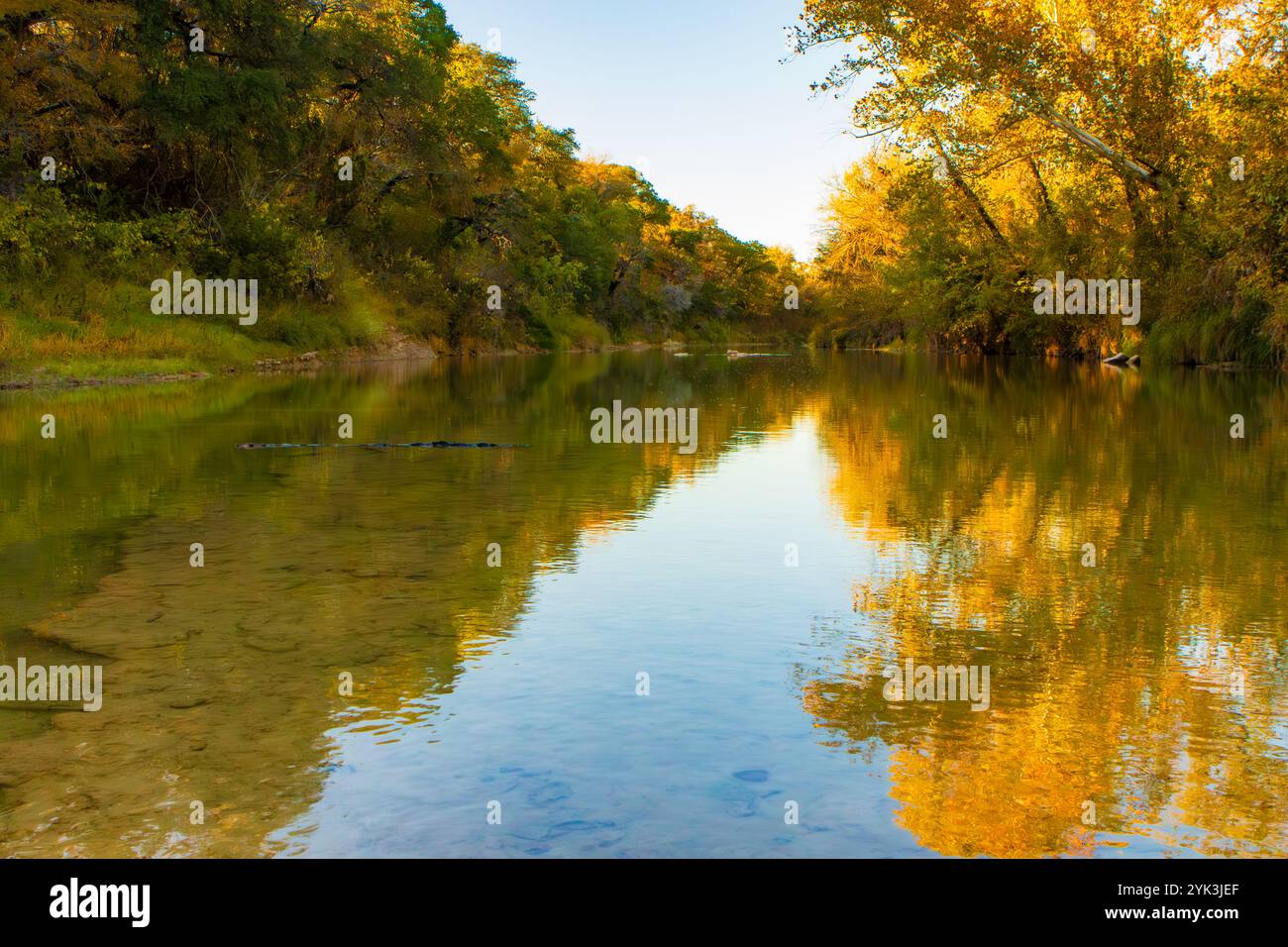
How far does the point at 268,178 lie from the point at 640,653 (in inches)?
1558

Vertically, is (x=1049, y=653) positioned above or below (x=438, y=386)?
below

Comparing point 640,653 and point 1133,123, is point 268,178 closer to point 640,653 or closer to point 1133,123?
point 1133,123

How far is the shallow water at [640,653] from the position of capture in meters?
4.38

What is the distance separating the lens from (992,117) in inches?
1337

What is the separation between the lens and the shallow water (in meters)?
4.38

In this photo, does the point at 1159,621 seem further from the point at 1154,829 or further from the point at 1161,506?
the point at 1161,506

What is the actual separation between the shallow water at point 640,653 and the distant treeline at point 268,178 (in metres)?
18.0

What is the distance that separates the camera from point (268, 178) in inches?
1662

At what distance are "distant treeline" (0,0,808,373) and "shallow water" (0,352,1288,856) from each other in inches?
708

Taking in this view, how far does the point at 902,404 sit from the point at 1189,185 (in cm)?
1322

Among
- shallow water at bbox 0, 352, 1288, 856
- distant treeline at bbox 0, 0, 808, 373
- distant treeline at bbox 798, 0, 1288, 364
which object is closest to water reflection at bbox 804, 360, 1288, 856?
shallow water at bbox 0, 352, 1288, 856

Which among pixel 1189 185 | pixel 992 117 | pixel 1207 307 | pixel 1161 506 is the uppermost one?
pixel 992 117

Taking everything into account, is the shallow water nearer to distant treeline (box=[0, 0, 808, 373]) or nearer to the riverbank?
the riverbank
